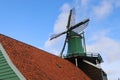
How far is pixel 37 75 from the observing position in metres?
17.5

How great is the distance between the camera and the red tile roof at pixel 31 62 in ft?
57.3

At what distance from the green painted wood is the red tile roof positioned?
463 millimetres

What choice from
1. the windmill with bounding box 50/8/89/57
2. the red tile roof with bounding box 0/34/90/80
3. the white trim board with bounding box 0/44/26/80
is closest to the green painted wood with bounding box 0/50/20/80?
the white trim board with bounding box 0/44/26/80

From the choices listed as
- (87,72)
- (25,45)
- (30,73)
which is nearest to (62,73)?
(25,45)

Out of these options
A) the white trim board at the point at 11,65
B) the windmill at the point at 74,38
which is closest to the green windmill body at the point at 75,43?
the windmill at the point at 74,38

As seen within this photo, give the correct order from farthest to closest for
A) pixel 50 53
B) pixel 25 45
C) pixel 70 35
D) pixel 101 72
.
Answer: pixel 70 35 → pixel 101 72 → pixel 50 53 → pixel 25 45

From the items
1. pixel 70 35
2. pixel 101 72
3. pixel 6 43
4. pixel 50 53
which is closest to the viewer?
pixel 6 43

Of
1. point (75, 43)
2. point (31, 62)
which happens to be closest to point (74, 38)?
point (75, 43)

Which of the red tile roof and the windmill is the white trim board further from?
the windmill

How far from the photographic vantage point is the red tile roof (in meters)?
17.5

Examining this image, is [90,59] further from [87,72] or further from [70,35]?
[70,35]

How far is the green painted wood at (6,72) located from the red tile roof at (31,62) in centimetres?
46

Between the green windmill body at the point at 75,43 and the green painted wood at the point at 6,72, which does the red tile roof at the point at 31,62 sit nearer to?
the green painted wood at the point at 6,72

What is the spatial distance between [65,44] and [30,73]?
17450 millimetres
